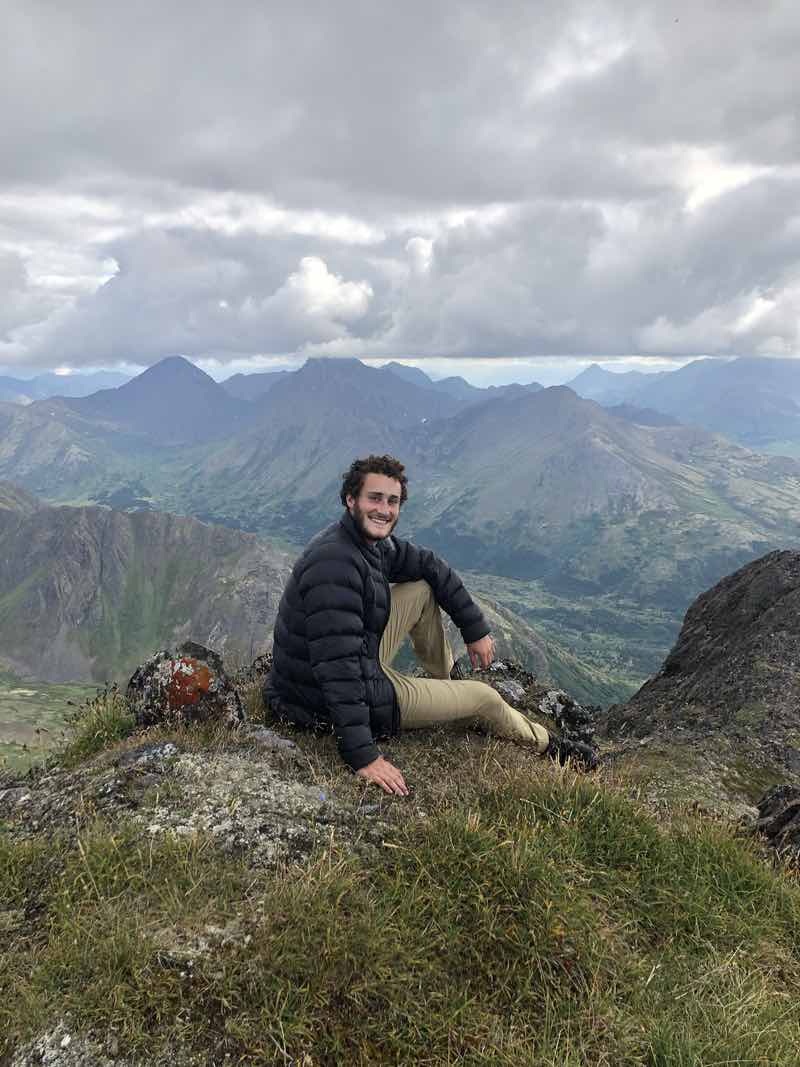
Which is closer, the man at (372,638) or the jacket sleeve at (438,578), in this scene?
the man at (372,638)

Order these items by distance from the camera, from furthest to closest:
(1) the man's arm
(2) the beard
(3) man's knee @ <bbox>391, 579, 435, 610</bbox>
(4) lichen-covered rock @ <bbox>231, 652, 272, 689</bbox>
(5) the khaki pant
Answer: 1. (4) lichen-covered rock @ <bbox>231, 652, 272, 689</bbox>
2. (3) man's knee @ <bbox>391, 579, 435, 610</bbox>
3. (5) the khaki pant
4. (2) the beard
5. (1) the man's arm

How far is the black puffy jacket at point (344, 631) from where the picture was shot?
727cm

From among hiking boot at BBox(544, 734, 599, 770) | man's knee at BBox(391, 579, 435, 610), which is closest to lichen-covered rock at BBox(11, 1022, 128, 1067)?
man's knee at BBox(391, 579, 435, 610)

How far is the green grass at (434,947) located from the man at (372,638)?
71.4 inches

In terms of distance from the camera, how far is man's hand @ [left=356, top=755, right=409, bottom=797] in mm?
7012

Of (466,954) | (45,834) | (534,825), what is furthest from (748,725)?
(45,834)

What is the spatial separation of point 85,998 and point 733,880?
5826 mm

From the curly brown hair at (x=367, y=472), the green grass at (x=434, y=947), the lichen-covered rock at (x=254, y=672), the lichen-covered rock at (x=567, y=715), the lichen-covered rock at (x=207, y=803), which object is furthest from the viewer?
the lichen-covered rock at (x=567, y=715)

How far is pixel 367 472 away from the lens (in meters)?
8.22

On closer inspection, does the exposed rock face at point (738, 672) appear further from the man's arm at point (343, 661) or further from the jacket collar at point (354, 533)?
the jacket collar at point (354, 533)

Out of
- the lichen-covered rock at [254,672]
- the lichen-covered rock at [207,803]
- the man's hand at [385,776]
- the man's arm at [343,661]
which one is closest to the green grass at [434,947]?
the lichen-covered rock at [207,803]

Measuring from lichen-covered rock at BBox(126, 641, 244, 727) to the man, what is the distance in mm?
689

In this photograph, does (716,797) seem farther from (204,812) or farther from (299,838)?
(204,812)

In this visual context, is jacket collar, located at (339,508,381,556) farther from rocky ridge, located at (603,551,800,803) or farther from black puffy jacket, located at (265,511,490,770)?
rocky ridge, located at (603,551,800,803)
